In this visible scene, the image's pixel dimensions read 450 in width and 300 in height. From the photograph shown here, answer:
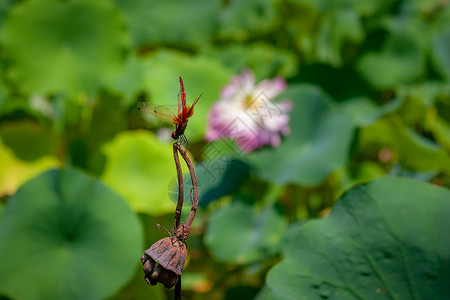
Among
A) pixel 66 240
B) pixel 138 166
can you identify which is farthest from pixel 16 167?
pixel 66 240

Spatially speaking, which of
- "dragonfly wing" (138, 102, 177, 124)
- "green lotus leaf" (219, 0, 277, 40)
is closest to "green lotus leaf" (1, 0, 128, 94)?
"green lotus leaf" (219, 0, 277, 40)

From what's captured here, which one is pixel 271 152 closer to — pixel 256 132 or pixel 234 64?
pixel 256 132

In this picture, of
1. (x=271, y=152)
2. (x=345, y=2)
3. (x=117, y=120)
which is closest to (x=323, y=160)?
(x=271, y=152)

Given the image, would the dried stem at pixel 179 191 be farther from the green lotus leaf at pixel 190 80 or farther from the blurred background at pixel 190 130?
the green lotus leaf at pixel 190 80

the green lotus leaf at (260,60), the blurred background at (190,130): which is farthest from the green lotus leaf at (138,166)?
the green lotus leaf at (260,60)

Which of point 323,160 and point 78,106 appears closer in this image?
point 323,160

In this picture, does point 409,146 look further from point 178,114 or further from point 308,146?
point 178,114

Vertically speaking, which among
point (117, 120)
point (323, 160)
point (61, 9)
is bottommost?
point (117, 120)
